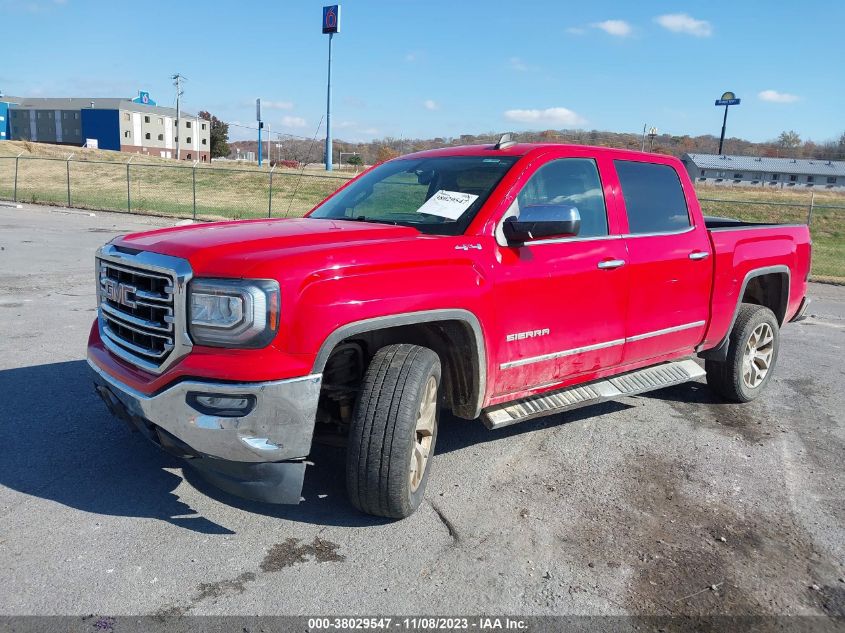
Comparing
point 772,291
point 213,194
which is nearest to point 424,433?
point 772,291

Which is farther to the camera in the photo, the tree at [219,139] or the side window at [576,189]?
the tree at [219,139]

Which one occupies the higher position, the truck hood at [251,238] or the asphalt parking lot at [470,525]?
the truck hood at [251,238]

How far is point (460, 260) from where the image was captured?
145 inches

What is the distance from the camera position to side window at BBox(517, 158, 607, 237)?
4.34 metres

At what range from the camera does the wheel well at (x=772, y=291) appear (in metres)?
6.17

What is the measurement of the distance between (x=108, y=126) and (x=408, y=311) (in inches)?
4134

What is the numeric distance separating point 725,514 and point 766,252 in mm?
2777

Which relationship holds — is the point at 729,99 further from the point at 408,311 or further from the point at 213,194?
the point at 408,311

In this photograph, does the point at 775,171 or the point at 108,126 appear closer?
the point at 775,171

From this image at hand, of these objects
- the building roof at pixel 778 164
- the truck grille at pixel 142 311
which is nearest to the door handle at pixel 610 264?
the truck grille at pixel 142 311

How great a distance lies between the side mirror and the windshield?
295 mm

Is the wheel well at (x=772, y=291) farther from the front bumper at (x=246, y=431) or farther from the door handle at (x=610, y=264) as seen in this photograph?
the front bumper at (x=246, y=431)

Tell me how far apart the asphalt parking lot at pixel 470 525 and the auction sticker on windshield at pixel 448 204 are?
1.55 m

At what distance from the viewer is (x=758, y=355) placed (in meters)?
6.02
